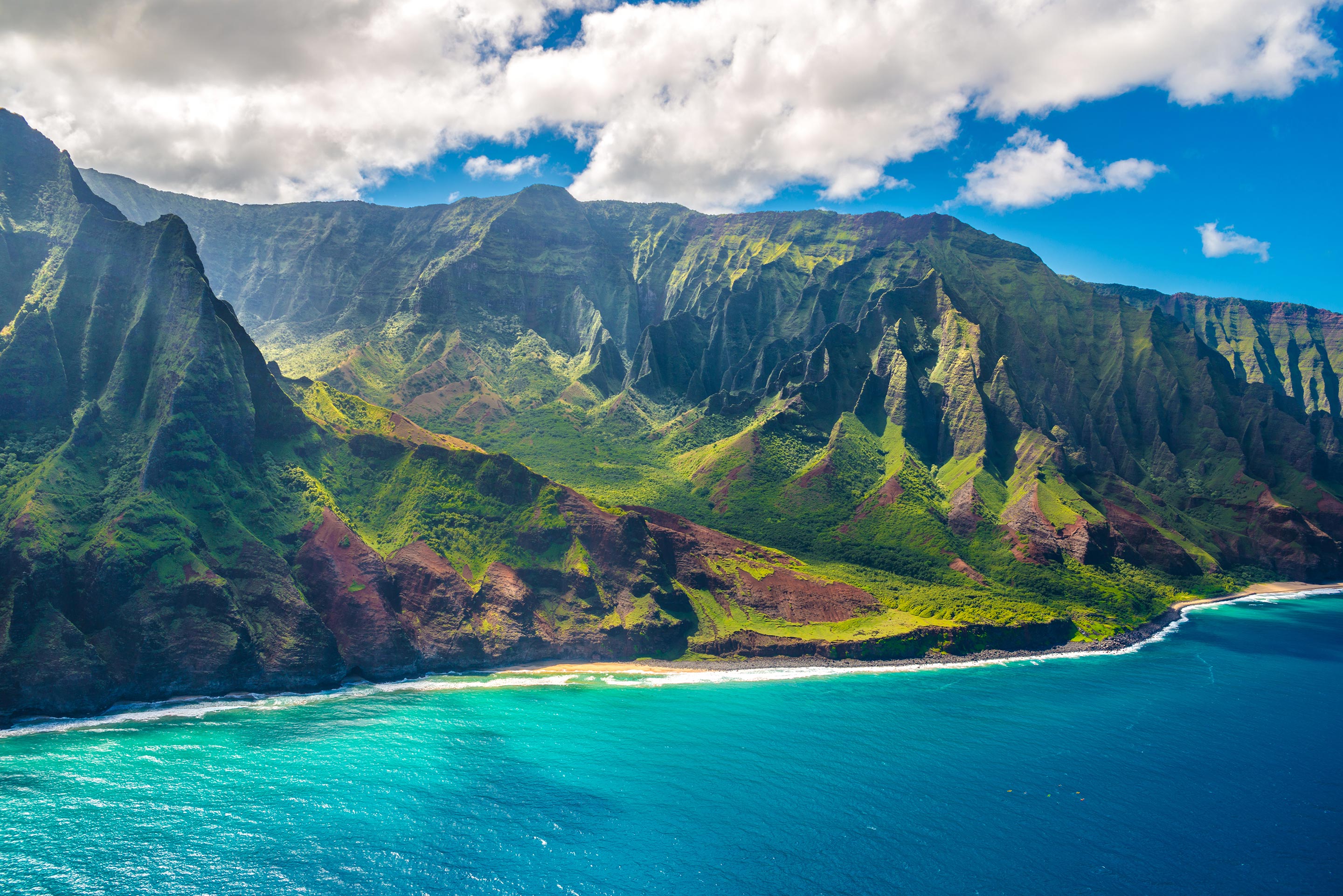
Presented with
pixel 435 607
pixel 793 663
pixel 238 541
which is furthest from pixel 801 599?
pixel 238 541

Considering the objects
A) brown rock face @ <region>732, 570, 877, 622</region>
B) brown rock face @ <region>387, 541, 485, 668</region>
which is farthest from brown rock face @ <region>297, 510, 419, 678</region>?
brown rock face @ <region>732, 570, 877, 622</region>

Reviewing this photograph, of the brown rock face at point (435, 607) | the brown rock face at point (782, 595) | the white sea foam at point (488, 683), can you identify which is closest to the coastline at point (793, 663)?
the white sea foam at point (488, 683)

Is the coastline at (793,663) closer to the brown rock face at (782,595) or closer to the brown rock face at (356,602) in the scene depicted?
the brown rock face at (782,595)

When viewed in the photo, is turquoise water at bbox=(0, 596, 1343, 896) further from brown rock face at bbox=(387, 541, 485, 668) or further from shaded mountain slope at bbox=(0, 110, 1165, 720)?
shaded mountain slope at bbox=(0, 110, 1165, 720)

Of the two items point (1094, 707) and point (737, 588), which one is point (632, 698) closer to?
point (737, 588)

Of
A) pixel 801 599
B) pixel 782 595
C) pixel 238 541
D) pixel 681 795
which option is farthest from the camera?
pixel 782 595

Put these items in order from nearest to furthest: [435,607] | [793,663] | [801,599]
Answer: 1. [435,607]
2. [793,663]
3. [801,599]

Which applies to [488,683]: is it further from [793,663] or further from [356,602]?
[793,663]
